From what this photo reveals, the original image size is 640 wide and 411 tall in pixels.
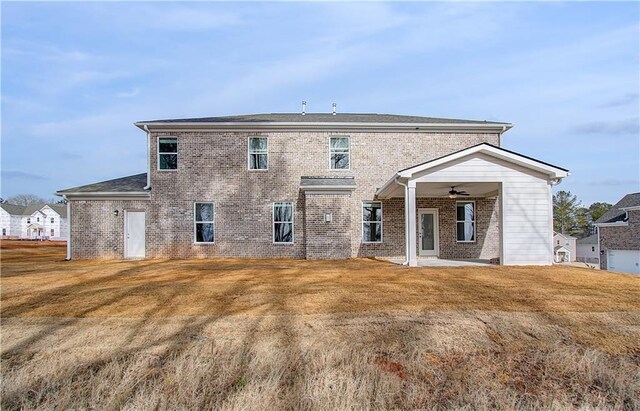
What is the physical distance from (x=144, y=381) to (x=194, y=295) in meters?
3.69

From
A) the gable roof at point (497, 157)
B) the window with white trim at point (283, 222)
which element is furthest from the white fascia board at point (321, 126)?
the gable roof at point (497, 157)

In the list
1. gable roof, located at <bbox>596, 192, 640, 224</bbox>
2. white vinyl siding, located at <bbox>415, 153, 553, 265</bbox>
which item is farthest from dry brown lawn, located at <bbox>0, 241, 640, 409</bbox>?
gable roof, located at <bbox>596, 192, 640, 224</bbox>

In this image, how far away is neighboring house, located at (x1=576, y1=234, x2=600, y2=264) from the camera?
51.3 meters

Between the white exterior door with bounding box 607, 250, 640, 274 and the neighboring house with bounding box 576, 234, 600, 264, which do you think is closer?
the white exterior door with bounding box 607, 250, 640, 274

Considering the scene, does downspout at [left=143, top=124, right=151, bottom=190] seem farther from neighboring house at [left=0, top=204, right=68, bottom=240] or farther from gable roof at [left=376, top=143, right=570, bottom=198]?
neighboring house at [left=0, top=204, right=68, bottom=240]

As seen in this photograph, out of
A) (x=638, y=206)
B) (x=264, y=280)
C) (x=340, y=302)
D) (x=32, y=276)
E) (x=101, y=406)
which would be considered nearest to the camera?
(x=101, y=406)

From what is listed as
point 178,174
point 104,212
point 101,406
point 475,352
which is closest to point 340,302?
point 475,352

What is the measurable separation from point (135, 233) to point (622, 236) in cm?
3343

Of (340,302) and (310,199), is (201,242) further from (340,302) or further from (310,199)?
(340,302)

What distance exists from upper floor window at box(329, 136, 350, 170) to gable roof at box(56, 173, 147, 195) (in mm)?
8092

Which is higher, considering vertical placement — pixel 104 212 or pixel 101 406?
pixel 104 212

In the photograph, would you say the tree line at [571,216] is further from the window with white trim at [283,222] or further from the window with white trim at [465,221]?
the window with white trim at [283,222]

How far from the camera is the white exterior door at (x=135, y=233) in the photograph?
59.4 feet

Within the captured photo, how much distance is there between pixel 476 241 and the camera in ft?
60.3
